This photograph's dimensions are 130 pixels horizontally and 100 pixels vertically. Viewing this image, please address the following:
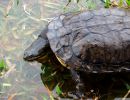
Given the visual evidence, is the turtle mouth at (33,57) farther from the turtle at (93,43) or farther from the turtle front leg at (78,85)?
the turtle front leg at (78,85)

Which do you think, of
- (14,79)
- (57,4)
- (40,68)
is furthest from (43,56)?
(57,4)

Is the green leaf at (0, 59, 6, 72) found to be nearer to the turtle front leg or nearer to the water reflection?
the water reflection

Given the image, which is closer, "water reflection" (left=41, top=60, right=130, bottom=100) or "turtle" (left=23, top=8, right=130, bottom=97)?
"turtle" (left=23, top=8, right=130, bottom=97)

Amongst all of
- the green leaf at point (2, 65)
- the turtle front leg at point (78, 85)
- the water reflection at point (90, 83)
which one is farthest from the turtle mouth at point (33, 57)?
the turtle front leg at point (78, 85)

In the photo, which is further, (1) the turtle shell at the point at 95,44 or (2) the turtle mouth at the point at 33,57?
(2) the turtle mouth at the point at 33,57

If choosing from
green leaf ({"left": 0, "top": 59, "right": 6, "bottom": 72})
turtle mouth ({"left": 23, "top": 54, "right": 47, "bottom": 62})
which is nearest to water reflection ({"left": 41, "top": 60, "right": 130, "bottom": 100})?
turtle mouth ({"left": 23, "top": 54, "right": 47, "bottom": 62})

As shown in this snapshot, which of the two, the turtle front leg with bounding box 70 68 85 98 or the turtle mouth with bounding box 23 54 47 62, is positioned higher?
the turtle mouth with bounding box 23 54 47 62

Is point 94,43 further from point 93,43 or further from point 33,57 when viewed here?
point 33,57
